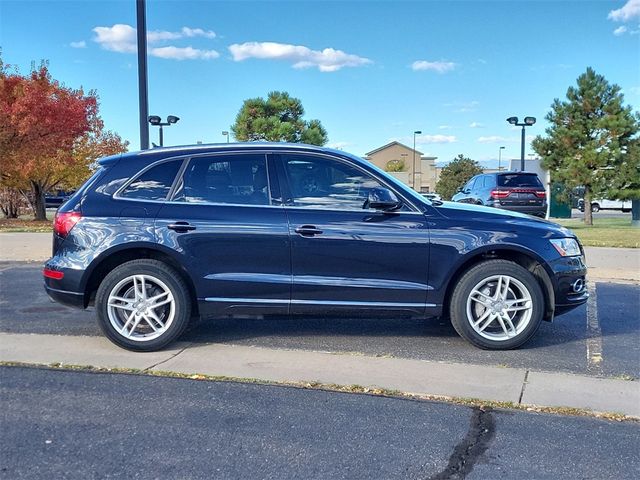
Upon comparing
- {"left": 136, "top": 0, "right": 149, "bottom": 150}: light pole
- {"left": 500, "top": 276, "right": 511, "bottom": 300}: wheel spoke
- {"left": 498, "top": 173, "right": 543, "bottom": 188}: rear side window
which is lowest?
{"left": 500, "top": 276, "right": 511, "bottom": 300}: wheel spoke

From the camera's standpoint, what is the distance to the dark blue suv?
4.82 metres

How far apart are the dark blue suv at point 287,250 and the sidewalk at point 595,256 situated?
177 inches

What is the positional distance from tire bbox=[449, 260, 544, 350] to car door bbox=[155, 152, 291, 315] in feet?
4.99

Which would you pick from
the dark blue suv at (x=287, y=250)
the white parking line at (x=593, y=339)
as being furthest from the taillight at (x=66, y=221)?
the white parking line at (x=593, y=339)

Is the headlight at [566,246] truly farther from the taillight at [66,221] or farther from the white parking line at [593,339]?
the taillight at [66,221]

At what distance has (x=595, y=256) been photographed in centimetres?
1083

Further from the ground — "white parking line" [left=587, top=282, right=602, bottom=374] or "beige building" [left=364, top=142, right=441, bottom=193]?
"beige building" [left=364, top=142, right=441, bottom=193]

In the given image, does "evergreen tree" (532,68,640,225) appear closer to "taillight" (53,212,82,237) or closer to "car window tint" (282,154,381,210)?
"car window tint" (282,154,381,210)

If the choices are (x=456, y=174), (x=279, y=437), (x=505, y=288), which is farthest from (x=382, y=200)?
(x=456, y=174)

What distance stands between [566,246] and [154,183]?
3.69 metres

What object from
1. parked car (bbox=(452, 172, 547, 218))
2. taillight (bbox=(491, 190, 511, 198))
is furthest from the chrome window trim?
taillight (bbox=(491, 190, 511, 198))

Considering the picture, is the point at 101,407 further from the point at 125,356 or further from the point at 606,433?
the point at 606,433

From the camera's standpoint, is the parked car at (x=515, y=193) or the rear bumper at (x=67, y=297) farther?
the parked car at (x=515, y=193)

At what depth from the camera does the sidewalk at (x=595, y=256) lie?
351 inches
